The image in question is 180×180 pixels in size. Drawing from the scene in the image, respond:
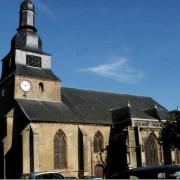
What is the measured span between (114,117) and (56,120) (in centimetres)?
789

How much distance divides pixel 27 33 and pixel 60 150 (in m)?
12.9

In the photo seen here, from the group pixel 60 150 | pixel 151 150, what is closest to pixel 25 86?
pixel 60 150

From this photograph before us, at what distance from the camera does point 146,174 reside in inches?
313

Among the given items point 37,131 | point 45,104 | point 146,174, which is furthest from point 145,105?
point 146,174

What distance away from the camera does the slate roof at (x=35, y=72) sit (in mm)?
36125

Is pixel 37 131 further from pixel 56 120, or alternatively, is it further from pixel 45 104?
pixel 45 104

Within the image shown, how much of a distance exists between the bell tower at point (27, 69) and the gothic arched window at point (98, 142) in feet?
18.6

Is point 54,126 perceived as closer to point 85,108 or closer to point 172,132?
point 85,108

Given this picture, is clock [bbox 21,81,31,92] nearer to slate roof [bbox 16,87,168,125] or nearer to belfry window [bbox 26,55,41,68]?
slate roof [bbox 16,87,168,125]

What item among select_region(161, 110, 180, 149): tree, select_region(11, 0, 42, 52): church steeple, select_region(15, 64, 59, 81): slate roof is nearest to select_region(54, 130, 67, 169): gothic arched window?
select_region(15, 64, 59, 81): slate roof

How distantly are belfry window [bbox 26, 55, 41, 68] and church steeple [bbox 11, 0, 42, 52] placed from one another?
777 mm

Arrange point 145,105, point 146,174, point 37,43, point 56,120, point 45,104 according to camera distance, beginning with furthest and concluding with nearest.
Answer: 1. point 145,105
2. point 37,43
3. point 45,104
4. point 56,120
5. point 146,174

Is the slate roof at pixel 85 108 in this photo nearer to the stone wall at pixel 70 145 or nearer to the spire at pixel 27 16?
the stone wall at pixel 70 145

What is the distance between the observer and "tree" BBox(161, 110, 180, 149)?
30422mm
